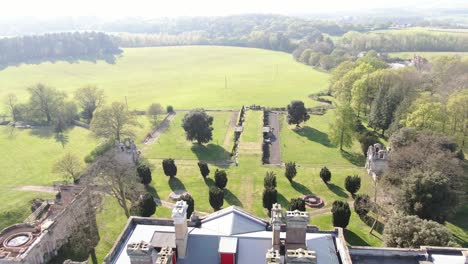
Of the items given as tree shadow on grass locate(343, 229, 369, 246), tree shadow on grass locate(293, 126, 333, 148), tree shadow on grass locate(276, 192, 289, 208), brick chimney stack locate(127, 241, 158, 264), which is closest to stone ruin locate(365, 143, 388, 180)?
tree shadow on grass locate(293, 126, 333, 148)

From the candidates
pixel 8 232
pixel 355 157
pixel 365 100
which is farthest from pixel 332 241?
pixel 365 100

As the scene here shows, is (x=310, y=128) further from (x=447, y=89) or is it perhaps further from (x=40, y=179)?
(x=40, y=179)

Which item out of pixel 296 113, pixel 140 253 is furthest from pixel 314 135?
pixel 140 253

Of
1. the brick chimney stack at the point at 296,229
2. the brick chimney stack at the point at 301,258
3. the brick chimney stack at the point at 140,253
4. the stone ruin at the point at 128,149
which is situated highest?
the brick chimney stack at the point at 301,258

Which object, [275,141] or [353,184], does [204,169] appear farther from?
[353,184]

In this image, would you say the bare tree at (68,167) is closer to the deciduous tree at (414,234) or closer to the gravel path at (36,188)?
the gravel path at (36,188)

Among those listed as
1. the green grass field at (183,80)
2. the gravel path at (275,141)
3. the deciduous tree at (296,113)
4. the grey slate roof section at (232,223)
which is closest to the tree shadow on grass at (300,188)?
the gravel path at (275,141)
